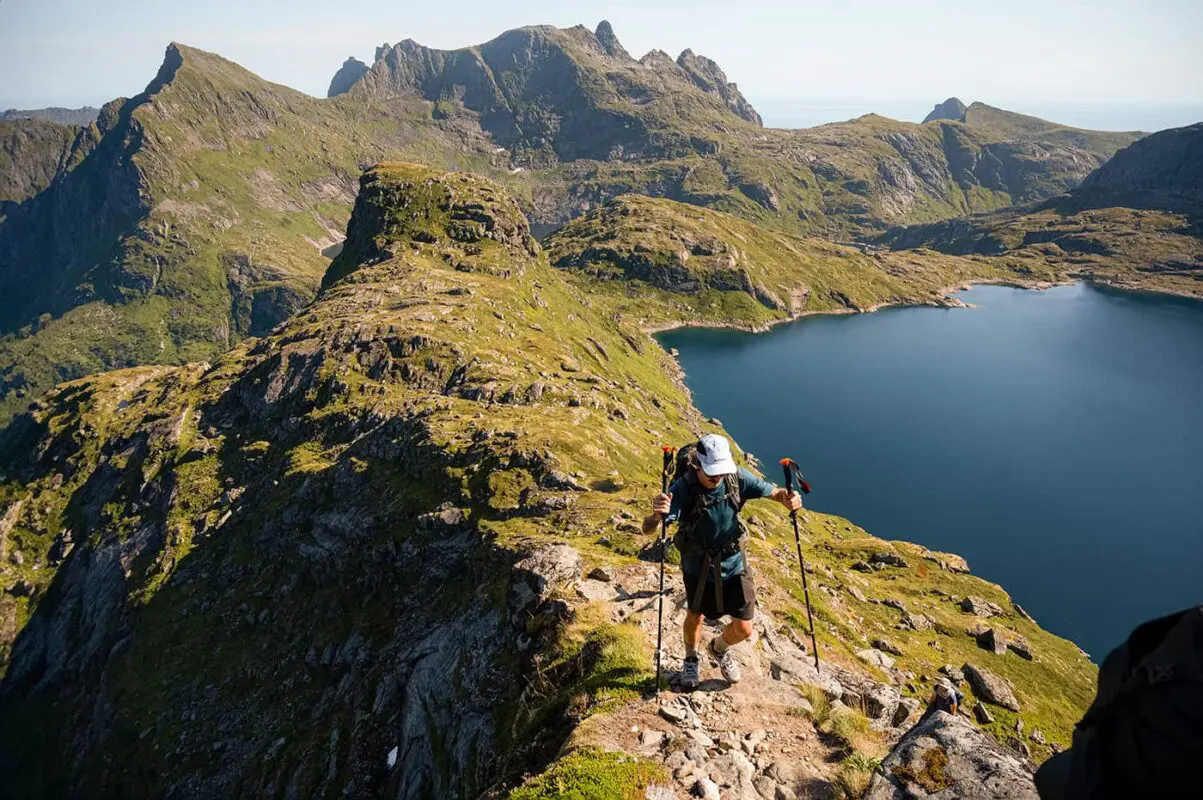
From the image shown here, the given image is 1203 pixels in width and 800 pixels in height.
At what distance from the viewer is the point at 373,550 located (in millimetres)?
48625

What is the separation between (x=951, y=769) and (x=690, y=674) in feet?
19.6

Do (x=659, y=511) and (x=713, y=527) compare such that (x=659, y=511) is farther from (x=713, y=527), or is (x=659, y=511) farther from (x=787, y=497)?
(x=787, y=497)

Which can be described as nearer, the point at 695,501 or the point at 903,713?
the point at 695,501

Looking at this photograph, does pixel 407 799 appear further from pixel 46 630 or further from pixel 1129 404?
pixel 1129 404

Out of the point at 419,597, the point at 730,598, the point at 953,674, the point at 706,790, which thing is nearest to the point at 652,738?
the point at 706,790

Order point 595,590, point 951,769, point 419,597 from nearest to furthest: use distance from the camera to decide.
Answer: point 951,769
point 595,590
point 419,597

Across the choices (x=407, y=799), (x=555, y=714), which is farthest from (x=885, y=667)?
(x=407, y=799)

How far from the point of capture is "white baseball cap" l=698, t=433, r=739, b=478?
13203mm

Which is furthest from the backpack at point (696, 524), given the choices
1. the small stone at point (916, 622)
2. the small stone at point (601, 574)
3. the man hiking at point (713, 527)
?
the small stone at point (916, 622)

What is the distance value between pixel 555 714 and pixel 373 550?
126ft

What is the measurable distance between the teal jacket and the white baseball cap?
0.45m

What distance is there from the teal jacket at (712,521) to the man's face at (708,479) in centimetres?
11

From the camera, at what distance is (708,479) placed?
13.3 meters

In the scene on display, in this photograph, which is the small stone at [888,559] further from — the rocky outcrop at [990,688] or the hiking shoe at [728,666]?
the hiking shoe at [728,666]
